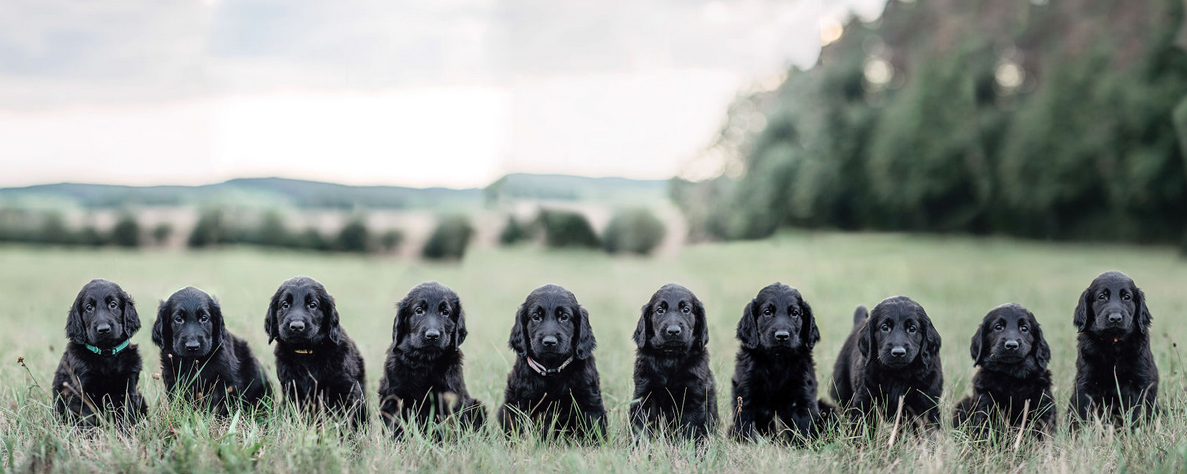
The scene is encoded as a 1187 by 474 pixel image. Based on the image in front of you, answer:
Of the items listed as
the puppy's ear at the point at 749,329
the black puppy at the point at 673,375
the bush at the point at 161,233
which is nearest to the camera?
the black puppy at the point at 673,375

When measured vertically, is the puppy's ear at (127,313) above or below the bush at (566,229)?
below

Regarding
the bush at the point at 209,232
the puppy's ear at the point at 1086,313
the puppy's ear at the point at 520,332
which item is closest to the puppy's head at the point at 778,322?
the puppy's ear at the point at 520,332

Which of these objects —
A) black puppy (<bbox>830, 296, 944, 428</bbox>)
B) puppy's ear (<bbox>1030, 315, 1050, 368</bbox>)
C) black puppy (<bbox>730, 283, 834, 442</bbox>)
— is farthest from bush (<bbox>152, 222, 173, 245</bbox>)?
puppy's ear (<bbox>1030, 315, 1050, 368</bbox>)

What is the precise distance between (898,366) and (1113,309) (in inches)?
54.9

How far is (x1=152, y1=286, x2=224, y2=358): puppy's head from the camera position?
491cm

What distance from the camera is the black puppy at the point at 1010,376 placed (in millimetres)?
5047

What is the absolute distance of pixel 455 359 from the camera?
536 cm

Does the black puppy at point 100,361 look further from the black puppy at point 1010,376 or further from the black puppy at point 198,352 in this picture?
the black puppy at point 1010,376

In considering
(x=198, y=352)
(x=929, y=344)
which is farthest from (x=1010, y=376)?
(x=198, y=352)

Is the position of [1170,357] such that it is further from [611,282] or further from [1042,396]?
[611,282]

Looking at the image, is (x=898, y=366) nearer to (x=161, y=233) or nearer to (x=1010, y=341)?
(x=1010, y=341)

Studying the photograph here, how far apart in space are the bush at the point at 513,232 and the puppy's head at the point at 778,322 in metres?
10.1

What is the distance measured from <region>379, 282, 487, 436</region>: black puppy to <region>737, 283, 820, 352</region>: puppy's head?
1.87 m

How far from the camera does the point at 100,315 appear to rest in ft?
15.8
